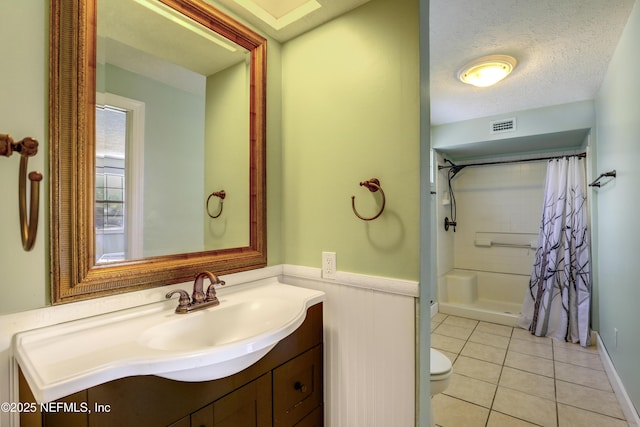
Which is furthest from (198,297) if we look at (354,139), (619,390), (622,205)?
(619,390)

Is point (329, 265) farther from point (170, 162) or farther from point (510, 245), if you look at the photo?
point (510, 245)

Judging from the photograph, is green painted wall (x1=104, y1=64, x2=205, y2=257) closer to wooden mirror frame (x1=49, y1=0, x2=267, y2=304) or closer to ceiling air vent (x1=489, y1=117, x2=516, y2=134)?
wooden mirror frame (x1=49, y1=0, x2=267, y2=304)

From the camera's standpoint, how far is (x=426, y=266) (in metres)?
1.24

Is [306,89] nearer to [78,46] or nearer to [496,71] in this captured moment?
[78,46]

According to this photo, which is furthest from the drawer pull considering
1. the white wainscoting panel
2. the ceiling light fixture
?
the ceiling light fixture

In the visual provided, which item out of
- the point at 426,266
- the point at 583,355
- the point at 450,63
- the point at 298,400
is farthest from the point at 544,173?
the point at 298,400

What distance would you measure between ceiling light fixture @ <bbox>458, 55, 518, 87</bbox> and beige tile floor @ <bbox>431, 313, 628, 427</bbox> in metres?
2.27

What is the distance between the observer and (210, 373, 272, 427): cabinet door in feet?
2.88

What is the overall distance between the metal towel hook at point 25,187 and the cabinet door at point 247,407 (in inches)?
27.2

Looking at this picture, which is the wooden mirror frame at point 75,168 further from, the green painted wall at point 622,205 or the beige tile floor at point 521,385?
the green painted wall at point 622,205

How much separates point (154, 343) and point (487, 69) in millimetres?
2530

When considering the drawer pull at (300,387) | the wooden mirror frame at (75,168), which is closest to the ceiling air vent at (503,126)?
the drawer pull at (300,387)

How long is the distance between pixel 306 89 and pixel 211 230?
84 cm

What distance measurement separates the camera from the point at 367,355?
50.4 inches
